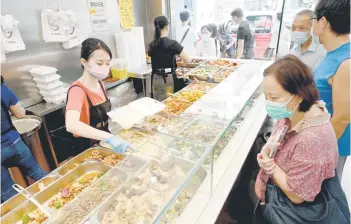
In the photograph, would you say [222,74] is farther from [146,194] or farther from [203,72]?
[146,194]

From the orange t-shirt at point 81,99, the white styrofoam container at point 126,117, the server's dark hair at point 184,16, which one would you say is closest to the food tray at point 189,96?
the white styrofoam container at point 126,117

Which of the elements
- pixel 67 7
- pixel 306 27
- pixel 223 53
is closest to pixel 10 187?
pixel 67 7

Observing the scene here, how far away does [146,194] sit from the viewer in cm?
128

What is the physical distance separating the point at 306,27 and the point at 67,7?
3.07 meters

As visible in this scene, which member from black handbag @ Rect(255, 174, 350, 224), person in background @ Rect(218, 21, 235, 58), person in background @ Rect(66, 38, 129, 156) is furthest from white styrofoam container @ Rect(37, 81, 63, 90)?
person in background @ Rect(218, 21, 235, 58)

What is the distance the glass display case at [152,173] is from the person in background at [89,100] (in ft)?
0.57

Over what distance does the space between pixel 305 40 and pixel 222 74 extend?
1247mm

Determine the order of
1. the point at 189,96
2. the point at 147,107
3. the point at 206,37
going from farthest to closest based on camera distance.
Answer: the point at 206,37
the point at 189,96
the point at 147,107

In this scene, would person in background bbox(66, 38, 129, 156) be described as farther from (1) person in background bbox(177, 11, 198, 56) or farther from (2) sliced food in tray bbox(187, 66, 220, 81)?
(1) person in background bbox(177, 11, 198, 56)

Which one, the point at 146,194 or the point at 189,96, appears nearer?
the point at 146,194

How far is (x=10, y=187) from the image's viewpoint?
1882mm

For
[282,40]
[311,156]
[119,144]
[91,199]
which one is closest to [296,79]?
[311,156]

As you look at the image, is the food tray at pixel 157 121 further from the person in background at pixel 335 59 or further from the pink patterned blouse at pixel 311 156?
the person in background at pixel 335 59

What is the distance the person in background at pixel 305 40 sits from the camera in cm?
222
